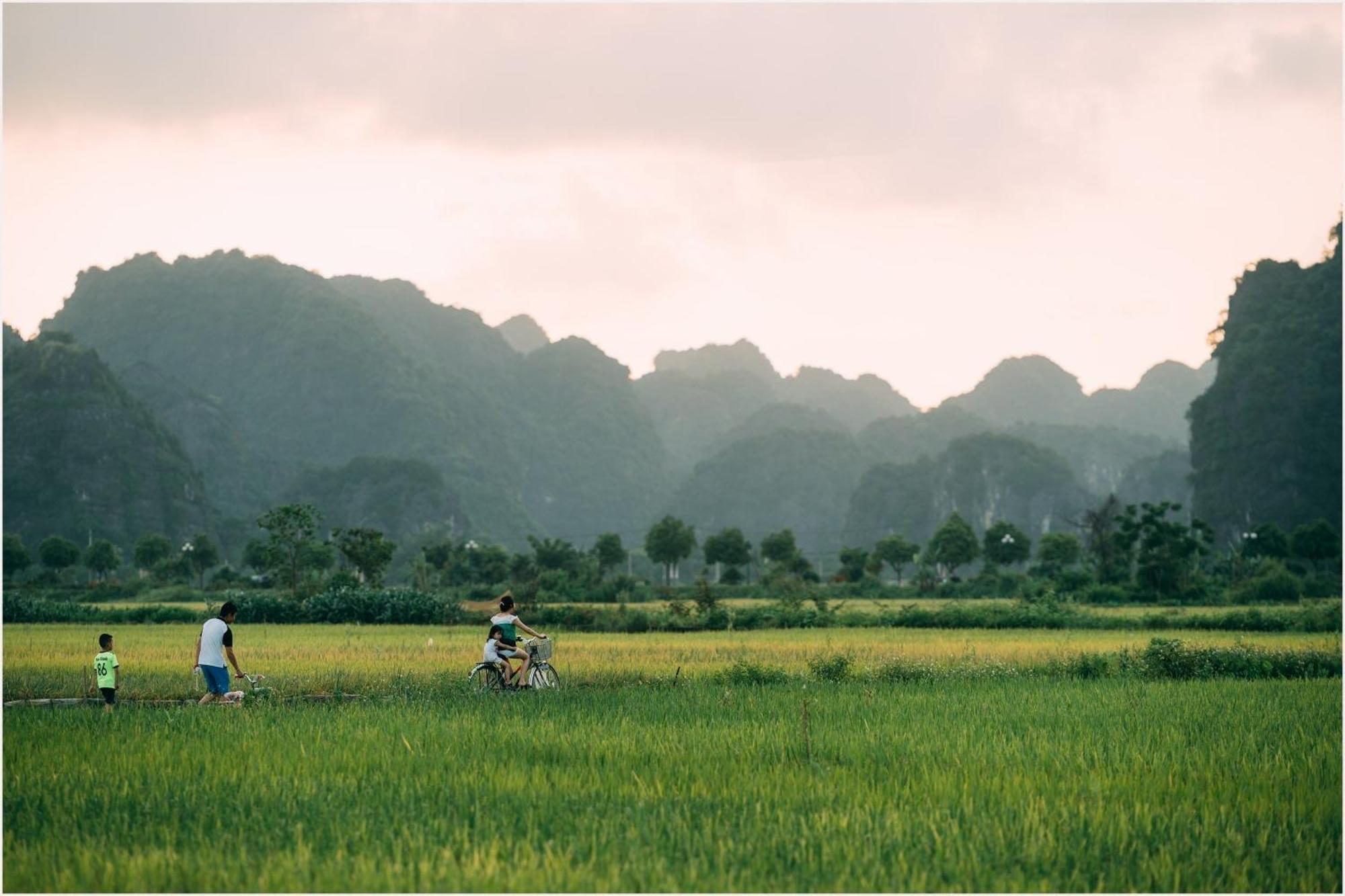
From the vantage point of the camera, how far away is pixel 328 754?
9578 millimetres

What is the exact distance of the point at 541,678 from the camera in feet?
48.0

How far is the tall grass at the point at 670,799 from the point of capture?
638cm

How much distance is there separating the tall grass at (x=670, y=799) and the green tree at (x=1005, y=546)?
57.7 m

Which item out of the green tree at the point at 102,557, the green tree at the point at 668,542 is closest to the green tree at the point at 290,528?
the green tree at the point at 668,542

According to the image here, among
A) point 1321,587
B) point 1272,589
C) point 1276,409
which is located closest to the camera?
point 1272,589

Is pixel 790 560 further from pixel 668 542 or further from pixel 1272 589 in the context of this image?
pixel 1272 589

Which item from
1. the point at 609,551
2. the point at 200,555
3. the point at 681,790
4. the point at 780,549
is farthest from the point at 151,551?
the point at 681,790

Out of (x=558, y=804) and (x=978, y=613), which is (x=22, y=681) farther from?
(x=978, y=613)

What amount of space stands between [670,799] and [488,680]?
693cm

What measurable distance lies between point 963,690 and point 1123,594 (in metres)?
34.2

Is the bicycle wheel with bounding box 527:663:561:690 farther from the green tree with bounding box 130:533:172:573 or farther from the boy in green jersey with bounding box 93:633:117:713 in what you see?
the green tree with bounding box 130:533:172:573

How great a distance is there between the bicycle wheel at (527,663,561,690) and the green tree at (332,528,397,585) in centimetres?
3602

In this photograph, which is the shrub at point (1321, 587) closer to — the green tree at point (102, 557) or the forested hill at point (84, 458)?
the green tree at point (102, 557)

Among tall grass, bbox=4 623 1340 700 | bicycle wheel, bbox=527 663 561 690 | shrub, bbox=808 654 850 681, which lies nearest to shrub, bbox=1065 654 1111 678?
tall grass, bbox=4 623 1340 700
